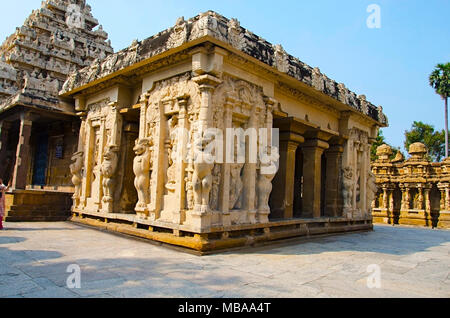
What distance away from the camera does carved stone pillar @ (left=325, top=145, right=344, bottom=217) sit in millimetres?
10703

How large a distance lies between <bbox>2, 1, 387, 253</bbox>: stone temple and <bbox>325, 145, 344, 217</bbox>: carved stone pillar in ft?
0.20

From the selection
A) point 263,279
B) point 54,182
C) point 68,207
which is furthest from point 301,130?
point 54,182

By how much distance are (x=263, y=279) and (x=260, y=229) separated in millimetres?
2809

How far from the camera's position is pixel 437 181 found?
1784 centimetres

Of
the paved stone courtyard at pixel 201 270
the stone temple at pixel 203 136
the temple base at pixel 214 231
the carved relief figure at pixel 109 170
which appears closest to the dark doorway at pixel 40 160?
the stone temple at pixel 203 136

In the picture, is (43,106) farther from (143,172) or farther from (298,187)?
(298,187)

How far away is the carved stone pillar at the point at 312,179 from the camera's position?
31.7 feet

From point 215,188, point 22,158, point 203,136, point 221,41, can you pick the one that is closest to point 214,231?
point 215,188

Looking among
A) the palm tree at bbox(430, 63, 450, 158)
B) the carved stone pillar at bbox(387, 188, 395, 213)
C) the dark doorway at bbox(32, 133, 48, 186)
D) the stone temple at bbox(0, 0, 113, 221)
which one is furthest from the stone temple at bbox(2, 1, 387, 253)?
the palm tree at bbox(430, 63, 450, 158)

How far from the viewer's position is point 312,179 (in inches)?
380

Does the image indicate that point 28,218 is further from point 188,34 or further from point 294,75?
point 294,75

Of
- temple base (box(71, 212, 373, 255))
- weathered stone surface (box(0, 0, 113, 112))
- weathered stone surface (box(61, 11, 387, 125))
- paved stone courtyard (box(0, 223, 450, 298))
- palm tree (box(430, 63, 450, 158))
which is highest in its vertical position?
palm tree (box(430, 63, 450, 158))

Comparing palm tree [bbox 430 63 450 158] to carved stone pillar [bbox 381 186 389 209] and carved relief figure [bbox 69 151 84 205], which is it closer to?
carved stone pillar [bbox 381 186 389 209]

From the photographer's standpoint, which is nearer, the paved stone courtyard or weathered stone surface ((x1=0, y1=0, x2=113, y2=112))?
the paved stone courtyard
